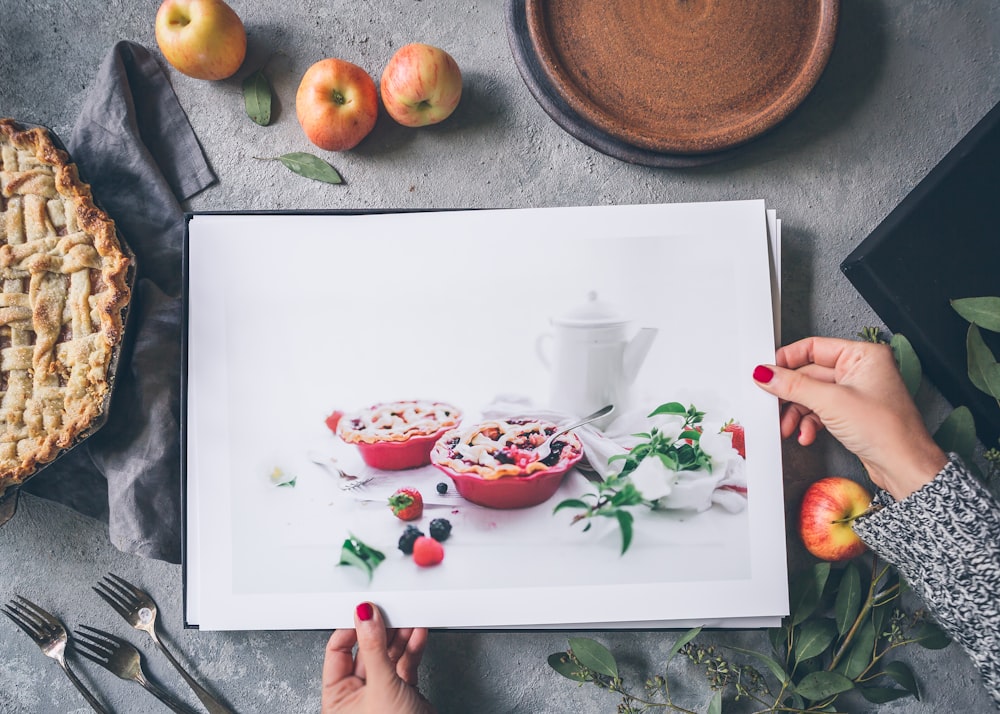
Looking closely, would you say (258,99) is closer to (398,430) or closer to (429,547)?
(398,430)

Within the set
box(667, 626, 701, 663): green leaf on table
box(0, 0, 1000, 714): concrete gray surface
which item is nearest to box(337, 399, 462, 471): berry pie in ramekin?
box(0, 0, 1000, 714): concrete gray surface

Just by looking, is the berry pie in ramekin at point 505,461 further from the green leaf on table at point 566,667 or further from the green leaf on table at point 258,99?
the green leaf on table at point 258,99

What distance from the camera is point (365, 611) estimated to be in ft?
2.18

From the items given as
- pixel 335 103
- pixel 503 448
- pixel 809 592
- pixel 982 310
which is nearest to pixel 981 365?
pixel 982 310

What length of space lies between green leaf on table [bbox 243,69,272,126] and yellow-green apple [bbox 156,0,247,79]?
0.11ft

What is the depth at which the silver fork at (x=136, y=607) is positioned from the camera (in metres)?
Result: 0.70

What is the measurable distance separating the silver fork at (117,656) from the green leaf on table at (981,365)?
3.05 ft

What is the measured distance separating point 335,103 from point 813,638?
77 centimetres

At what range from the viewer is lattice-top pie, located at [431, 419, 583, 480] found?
66cm

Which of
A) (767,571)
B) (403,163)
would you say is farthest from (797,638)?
(403,163)

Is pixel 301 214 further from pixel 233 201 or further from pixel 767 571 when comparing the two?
pixel 767 571

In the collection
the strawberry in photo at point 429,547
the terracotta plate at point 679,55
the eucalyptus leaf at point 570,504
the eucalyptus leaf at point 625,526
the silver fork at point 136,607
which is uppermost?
the terracotta plate at point 679,55

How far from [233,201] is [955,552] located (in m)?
0.82

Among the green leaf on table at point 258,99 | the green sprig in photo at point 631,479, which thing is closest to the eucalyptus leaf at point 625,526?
the green sprig in photo at point 631,479
